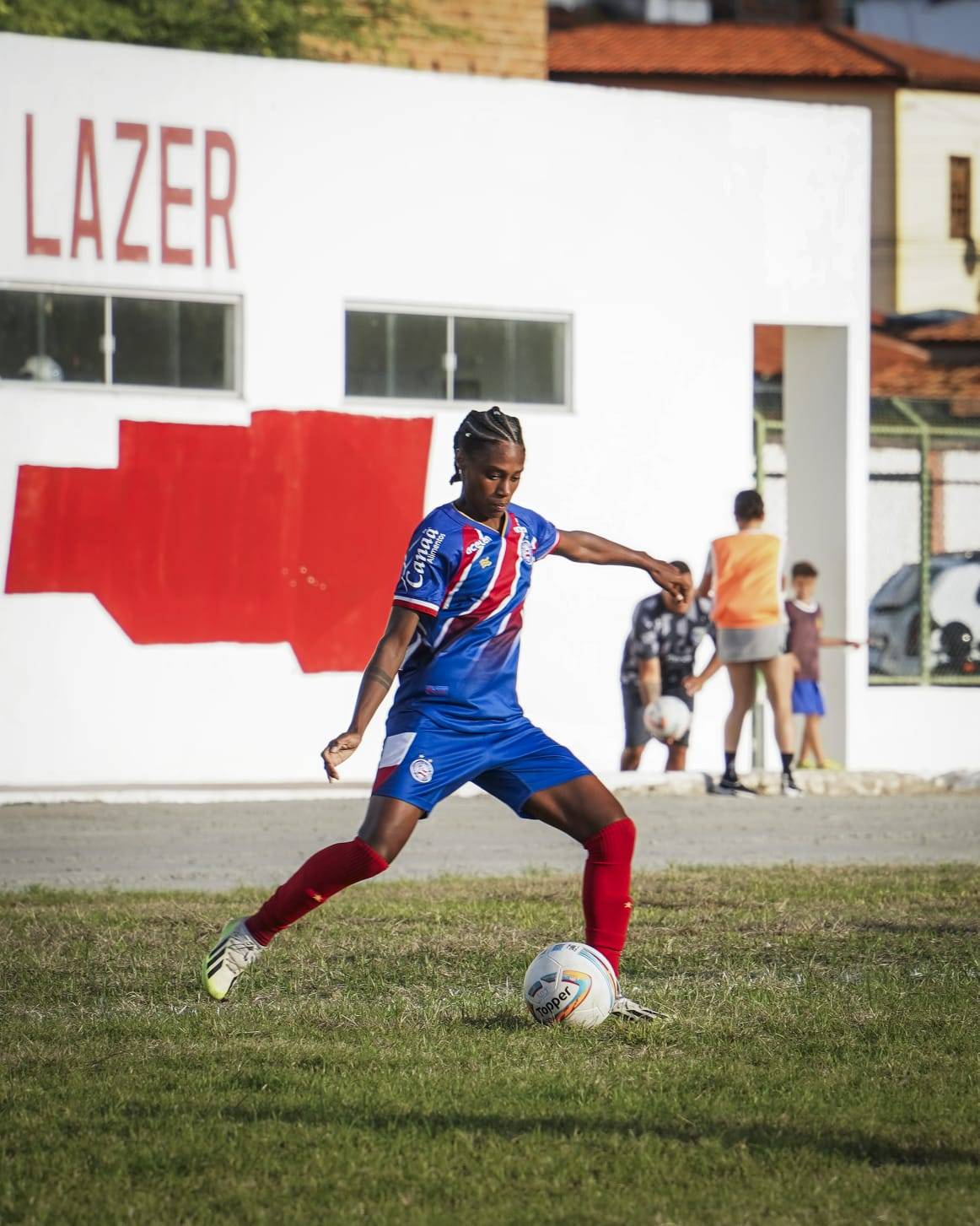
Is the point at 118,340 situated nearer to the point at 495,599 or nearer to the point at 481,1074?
the point at 495,599

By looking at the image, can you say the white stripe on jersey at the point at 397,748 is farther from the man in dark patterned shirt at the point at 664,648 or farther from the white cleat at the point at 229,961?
the man in dark patterned shirt at the point at 664,648

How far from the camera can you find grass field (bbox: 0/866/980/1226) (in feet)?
14.4

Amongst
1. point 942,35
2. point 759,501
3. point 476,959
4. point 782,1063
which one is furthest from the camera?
point 942,35

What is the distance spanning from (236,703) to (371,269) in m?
3.43

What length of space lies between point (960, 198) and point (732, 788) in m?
42.1

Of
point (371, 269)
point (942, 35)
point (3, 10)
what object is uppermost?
point (942, 35)

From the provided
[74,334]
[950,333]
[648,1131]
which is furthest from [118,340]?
[950,333]

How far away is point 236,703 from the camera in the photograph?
49.4ft

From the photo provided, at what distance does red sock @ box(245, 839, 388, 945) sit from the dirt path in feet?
11.1

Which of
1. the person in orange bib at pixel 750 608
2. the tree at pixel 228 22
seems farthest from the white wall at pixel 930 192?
the person in orange bib at pixel 750 608

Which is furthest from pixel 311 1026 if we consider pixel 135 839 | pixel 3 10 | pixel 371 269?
pixel 3 10

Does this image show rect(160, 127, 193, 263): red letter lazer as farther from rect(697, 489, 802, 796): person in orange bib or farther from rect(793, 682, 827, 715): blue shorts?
rect(793, 682, 827, 715): blue shorts

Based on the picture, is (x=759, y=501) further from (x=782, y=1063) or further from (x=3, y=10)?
(x=3, y=10)

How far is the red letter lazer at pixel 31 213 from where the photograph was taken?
14.4m
